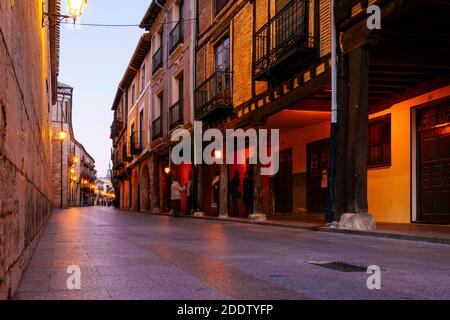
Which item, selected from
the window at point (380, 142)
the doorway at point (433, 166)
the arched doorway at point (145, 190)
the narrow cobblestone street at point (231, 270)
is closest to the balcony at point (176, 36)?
the arched doorway at point (145, 190)

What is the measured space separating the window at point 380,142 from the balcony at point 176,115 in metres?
10.6

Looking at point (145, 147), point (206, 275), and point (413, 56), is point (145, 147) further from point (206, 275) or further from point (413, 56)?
point (206, 275)

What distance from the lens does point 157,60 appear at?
97.2 ft

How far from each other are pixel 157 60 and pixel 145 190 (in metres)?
8.64

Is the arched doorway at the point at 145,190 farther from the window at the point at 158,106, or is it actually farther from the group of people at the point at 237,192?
the group of people at the point at 237,192

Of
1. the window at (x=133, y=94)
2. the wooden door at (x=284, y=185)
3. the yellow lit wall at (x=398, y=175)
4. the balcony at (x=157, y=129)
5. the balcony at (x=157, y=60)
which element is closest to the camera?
the yellow lit wall at (x=398, y=175)

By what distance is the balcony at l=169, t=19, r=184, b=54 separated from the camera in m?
24.9

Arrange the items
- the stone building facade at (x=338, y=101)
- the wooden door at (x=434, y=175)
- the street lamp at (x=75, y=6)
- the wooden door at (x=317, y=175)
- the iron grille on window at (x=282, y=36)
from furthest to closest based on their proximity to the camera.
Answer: the wooden door at (x=317, y=175) < the iron grille on window at (x=282, y=36) < the wooden door at (x=434, y=175) < the street lamp at (x=75, y=6) < the stone building facade at (x=338, y=101)

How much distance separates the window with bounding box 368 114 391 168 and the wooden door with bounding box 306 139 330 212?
7.67ft

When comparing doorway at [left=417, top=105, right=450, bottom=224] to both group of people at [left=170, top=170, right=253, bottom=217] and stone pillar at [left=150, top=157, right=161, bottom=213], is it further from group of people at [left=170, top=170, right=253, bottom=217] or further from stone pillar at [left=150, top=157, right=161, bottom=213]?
stone pillar at [left=150, top=157, right=161, bottom=213]

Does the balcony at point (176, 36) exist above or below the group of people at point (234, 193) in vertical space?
Answer: above

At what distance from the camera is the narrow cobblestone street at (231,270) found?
4.05m

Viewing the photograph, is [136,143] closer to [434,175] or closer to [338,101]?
[434,175]
